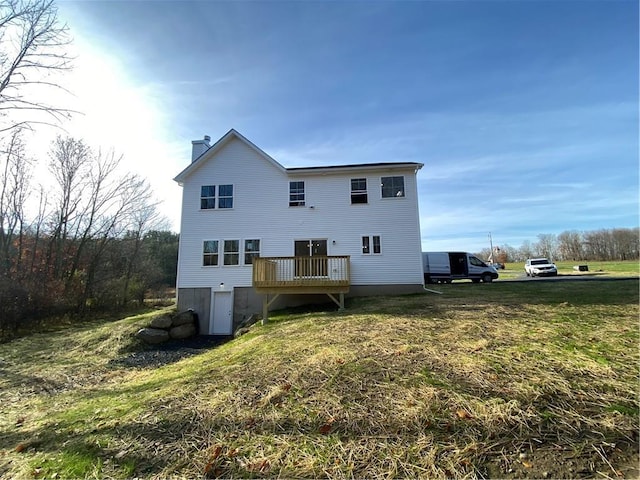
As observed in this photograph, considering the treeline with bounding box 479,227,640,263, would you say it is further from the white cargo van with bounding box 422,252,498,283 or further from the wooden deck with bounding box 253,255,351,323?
the wooden deck with bounding box 253,255,351,323

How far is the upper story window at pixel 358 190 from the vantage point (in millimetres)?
14879

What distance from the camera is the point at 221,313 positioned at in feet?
48.0

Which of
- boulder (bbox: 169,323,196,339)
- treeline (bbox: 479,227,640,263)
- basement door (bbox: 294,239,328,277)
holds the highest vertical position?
treeline (bbox: 479,227,640,263)

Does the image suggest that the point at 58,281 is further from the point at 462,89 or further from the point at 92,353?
the point at 462,89

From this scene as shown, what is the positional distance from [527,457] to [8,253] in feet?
80.4

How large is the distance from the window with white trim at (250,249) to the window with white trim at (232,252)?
0.41 meters

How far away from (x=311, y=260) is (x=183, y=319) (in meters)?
6.87

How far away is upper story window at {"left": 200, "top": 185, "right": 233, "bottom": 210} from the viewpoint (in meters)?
15.3

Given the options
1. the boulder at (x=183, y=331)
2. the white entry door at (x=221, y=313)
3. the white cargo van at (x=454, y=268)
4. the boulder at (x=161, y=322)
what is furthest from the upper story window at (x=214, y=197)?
the white cargo van at (x=454, y=268)

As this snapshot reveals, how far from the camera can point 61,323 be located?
17234 mm

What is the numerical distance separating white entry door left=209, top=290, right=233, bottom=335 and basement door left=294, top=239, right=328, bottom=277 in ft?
13.7

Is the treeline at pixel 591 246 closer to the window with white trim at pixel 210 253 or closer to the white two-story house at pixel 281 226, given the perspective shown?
the white two-story house at pixel 281 226

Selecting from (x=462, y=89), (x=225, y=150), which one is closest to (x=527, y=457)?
(x=462, y=89)

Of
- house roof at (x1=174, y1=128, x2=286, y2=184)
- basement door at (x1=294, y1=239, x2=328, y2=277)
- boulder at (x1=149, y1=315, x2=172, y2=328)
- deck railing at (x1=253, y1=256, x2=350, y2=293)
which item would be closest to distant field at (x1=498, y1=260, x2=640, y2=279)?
deck railing at (x1=253, y1=256, x2=350, y2=293)
